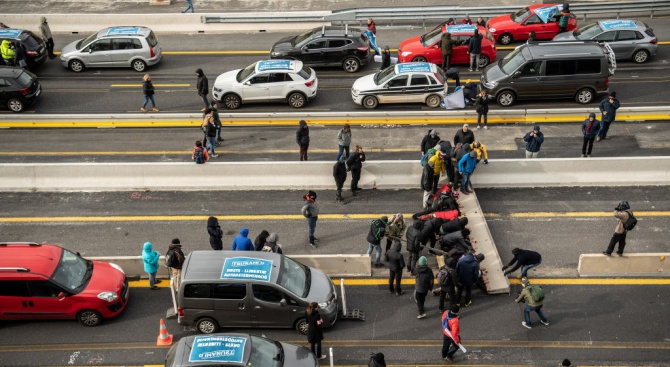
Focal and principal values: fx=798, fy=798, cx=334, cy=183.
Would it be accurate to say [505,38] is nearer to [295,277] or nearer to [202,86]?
[202,86]

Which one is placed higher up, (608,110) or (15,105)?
(15,105)

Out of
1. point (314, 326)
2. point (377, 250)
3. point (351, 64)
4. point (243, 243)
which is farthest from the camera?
point (351, 64)

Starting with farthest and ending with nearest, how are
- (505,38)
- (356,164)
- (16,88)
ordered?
(505,38)
(16,88)
(356,164)

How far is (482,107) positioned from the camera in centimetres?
2444

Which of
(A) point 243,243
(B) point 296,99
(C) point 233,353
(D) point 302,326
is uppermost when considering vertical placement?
(B) point 296,99

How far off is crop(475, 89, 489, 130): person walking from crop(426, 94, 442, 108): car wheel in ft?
A: 5.34

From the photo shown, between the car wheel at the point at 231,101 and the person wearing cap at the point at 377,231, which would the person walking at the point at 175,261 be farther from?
the car wheel at the point at 231,101

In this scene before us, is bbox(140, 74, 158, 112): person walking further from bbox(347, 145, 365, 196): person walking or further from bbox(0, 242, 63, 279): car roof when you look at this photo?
bbox(0, 242, 63, 279): car roof

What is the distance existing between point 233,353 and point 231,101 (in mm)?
14238

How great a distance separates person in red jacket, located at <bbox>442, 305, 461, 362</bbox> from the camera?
14.8 metres

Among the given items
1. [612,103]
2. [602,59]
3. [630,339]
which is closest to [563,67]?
[602,59]

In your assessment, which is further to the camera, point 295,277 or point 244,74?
point 244,74

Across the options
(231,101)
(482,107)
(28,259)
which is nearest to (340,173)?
(482,107)

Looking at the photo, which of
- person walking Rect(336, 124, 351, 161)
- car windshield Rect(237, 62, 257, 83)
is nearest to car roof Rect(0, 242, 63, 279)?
person walking Rect(336, 124, 351, 161)
